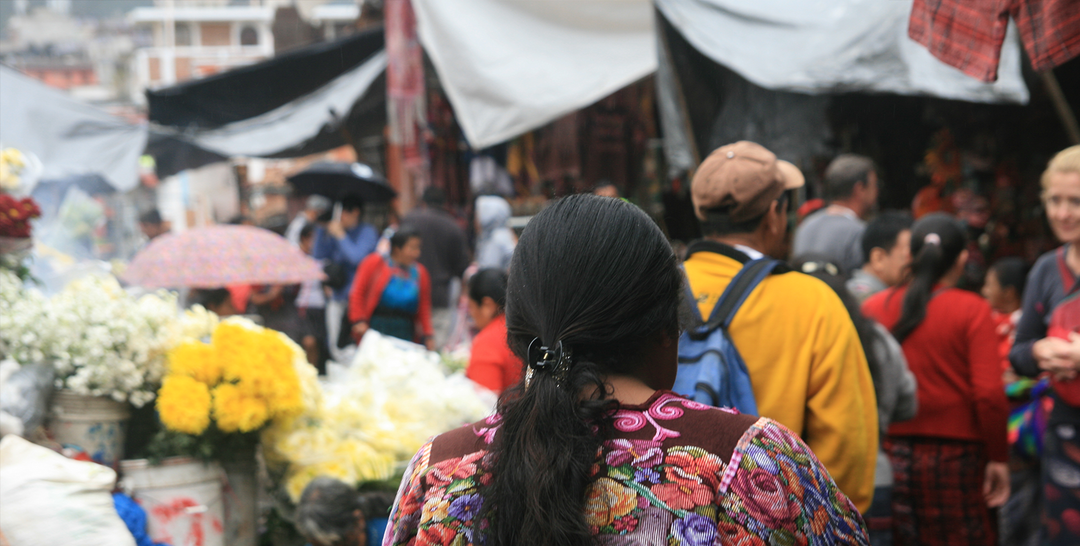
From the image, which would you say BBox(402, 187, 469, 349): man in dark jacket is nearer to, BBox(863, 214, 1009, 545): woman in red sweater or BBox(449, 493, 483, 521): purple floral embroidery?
BBox(863, 214, 1009, 545): woman in red sweater

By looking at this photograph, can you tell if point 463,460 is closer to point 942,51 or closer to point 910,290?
point 942,51

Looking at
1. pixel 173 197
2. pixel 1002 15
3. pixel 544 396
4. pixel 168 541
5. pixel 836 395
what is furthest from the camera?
pixel 173 197

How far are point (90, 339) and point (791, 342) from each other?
249 cm

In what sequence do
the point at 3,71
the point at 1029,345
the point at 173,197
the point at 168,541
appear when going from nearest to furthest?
1. the point at 168,541
2. the point at 1029,345
3. the point at 3,71
4. the point at 173,197

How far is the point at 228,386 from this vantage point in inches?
123

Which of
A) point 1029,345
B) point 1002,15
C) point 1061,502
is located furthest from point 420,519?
point 1029,345

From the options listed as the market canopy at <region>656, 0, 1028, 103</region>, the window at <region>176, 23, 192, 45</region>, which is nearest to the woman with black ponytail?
the market canopy at <region>656, 0, 1028, 103</region>

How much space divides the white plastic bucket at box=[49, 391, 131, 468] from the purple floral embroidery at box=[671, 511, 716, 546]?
264 centimetres

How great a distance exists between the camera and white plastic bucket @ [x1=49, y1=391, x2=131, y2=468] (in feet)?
10.1

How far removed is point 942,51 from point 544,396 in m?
2.35

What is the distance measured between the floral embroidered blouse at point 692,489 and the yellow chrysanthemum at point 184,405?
2017 mm

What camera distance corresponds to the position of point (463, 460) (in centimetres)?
133

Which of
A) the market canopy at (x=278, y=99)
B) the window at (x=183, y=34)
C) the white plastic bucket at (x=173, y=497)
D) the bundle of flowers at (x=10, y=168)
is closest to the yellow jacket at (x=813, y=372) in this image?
the white plastic bucket at (x=173, y=497)

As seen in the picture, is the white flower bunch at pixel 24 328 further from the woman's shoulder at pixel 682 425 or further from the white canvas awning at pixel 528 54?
the white canvas awning at pixel 528 54
